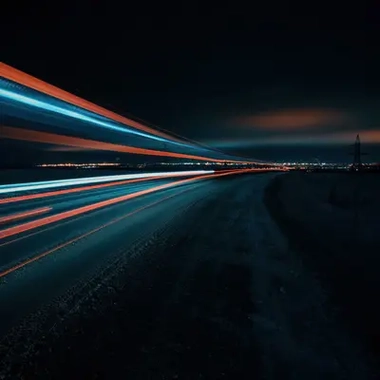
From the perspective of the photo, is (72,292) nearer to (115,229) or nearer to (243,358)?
(243,358)

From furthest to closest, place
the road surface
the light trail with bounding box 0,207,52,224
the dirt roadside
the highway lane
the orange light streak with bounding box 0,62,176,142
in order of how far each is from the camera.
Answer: the light trail with bounding box 0,207,52,224
the orange light streak with bounding box 0,62,176,142
the highway lane
the dirt roadside
the road surface

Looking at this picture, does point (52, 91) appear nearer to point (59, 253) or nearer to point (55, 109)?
point (55, 109)

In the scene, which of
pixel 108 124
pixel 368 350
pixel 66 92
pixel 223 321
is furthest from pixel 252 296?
pixel 108 124

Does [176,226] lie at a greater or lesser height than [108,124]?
lesser

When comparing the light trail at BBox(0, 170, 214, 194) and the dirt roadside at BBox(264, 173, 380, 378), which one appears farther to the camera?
the light trail at BBox(0, 170, 214, 194)

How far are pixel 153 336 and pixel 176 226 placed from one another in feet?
23.3

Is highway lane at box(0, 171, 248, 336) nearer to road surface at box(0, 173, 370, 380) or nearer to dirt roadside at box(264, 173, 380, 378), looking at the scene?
road surface at box(0, 173, 370, 380)

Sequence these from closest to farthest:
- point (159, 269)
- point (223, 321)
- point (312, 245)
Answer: point (223, 321), point (159, 269), point (312, 245)

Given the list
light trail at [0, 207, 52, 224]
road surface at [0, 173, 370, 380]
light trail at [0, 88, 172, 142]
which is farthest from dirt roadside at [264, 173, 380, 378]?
light trail at [0, 88, 172, 142]

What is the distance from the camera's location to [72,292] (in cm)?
546

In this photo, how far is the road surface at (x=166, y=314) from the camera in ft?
11.7

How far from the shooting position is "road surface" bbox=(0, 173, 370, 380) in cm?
357

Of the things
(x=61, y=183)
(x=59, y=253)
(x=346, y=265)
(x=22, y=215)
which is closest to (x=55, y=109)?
(x=22, y=215)

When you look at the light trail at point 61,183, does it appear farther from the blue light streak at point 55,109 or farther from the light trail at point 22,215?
the blue light streak at point 55,109
